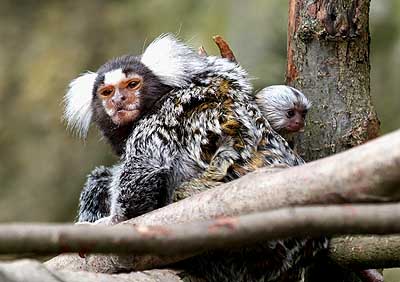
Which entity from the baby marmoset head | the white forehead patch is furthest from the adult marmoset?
the baby marmoset head

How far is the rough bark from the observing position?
4.44 m

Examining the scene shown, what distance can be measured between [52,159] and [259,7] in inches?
125

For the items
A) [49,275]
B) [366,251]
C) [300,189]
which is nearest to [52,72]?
[366,251]

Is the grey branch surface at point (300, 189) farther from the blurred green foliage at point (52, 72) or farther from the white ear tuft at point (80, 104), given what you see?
the blurred green foliage at point (52, 72)

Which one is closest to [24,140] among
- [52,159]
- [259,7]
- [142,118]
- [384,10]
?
[52,159]

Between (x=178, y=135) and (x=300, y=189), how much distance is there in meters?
1.56

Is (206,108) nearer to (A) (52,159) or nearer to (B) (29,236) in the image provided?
(B) (29,236)

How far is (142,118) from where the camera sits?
4539 millimetres

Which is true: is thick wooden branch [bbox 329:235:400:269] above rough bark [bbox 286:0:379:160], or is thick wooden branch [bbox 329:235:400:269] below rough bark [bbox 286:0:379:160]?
below

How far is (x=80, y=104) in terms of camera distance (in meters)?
5.03

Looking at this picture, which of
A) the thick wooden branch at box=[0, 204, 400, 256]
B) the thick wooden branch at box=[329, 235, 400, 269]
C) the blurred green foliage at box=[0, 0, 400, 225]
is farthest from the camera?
the blurred green foliage at box=[0, 0, 400, 225]

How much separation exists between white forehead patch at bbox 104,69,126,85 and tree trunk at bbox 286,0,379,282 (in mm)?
925

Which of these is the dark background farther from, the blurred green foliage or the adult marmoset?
the adult marmoset

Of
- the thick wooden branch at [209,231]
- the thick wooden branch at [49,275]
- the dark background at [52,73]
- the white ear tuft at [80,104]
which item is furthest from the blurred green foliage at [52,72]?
the thick wooden branch at [209,231]
